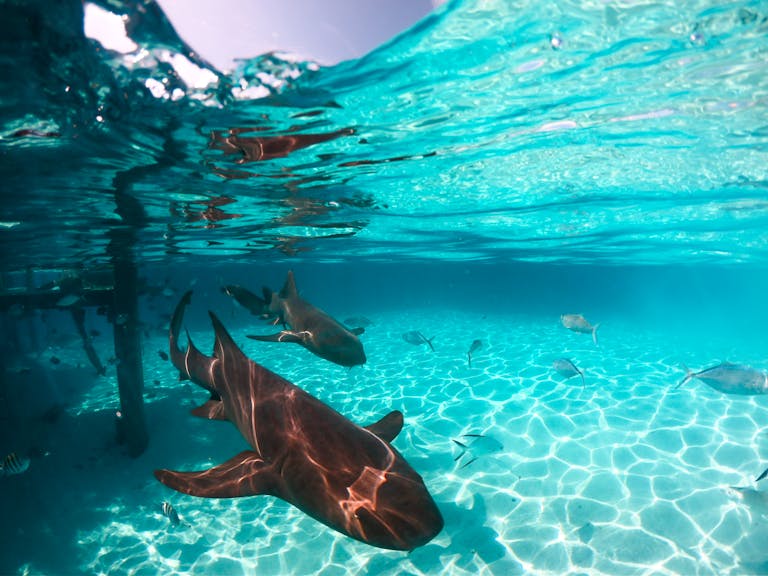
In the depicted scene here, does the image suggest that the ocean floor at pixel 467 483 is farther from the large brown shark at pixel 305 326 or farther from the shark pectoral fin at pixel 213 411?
the shark pectoral fin at pixel 213 411

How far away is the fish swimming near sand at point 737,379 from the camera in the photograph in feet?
27.3

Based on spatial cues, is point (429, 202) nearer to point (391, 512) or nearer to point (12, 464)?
point (12, 464)

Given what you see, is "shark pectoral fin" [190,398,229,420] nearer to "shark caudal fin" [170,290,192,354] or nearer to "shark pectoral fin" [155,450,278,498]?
"shark pectoral fin" [155,450,278,498]

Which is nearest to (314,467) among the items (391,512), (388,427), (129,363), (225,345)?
(391,512)

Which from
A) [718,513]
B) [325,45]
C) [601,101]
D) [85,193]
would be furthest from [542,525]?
[85,193]

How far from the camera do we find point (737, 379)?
845 centimetres

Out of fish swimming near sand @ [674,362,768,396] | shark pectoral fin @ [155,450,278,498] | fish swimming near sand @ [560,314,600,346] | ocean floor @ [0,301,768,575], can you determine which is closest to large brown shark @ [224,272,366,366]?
shark pectoral fin @ [155,450,278,498]

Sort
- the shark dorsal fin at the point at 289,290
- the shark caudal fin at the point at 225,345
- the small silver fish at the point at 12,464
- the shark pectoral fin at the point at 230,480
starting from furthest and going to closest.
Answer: the small silver fish at the point at 12,464, the shark dorsal fin at the point at 289,290, the shark caudal fin at the point at 225,345, the shark pectoral fin at the point at 230,480

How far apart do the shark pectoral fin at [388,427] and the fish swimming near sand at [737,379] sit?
8.63 meters

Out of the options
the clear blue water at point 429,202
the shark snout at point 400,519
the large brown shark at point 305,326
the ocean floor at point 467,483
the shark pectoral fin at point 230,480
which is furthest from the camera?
the ocean floor at point 467,483

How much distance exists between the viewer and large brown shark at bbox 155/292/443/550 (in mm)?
2074

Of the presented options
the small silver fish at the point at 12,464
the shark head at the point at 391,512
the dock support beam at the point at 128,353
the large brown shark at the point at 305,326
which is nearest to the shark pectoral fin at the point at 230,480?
the shark head at the point at 391,512

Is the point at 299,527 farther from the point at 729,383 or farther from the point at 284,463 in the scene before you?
the point at 729,383

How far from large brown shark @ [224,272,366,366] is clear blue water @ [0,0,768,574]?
11.0 feet
